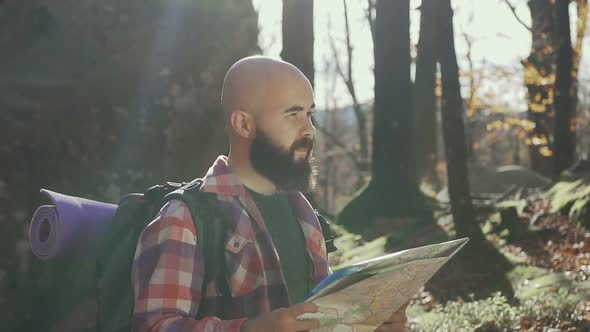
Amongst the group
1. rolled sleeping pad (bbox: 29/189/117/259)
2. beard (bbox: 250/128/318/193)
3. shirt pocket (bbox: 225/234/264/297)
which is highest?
beard (bbox: 250/128/318/193)

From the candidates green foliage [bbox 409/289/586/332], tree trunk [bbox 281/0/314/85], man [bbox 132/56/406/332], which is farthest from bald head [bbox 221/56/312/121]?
tree trunk [bbox 281/0/314/85]

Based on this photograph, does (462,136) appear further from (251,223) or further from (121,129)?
(251,223)

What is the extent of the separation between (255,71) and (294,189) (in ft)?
1.63

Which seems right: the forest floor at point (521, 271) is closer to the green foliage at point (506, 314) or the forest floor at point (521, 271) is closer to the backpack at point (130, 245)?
the green foliage at point (506, 314)

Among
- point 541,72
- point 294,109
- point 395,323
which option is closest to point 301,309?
point 395,323

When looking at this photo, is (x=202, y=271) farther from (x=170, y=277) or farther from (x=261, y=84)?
(x=261, y=84)

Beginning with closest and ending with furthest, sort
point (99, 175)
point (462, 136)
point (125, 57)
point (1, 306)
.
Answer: point (1, 306)
point (99, 175)
point (125, 57)
point (462, 136)

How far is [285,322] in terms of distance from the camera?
191cm

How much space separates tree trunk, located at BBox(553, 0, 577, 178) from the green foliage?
25.4 ft

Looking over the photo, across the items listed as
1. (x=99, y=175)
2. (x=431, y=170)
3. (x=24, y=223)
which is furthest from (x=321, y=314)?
(x=431, y=170)

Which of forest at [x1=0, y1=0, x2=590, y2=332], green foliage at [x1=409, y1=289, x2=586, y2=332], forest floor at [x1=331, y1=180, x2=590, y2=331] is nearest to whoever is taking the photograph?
forest at [x1=0, y1=0, x2=590, y2=332]

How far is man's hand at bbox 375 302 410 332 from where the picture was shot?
2.35 metres

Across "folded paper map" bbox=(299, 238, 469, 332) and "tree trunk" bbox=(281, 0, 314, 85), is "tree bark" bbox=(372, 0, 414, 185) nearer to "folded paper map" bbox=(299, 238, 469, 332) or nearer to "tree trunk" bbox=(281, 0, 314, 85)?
"tree trunk" bbox=(281, 0, 314, 85)

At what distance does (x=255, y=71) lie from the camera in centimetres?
251
